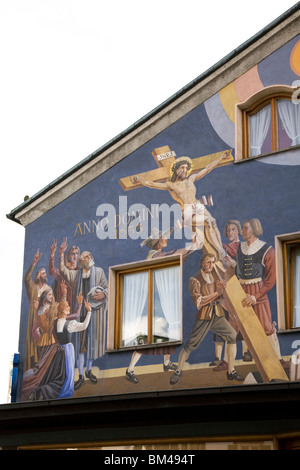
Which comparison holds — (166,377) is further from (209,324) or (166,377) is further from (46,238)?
(46,238)

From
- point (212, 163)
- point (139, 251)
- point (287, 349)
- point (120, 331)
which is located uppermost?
point (212, 163)

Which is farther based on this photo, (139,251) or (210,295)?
(139,251)

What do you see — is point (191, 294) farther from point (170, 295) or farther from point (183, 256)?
point (183, 256)

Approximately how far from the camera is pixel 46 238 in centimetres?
1661

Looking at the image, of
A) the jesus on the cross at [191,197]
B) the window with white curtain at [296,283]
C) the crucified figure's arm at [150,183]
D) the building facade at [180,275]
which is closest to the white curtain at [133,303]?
the building facade at [180,275]

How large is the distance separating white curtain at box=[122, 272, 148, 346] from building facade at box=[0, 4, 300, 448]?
25 mm

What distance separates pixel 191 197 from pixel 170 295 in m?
1.85

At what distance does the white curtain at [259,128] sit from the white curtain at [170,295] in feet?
8.59

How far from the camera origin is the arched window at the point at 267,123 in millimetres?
14354

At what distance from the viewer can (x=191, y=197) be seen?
1491 cm

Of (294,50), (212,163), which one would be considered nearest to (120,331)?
(212,163)

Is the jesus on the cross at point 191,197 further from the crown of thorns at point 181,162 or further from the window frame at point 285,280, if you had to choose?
the window frame at point 285,280

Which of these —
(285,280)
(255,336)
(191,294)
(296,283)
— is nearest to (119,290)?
(191,294)

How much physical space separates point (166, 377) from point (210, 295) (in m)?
1.61
